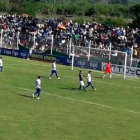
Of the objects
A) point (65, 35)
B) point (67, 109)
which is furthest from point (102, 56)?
point (67, 109)

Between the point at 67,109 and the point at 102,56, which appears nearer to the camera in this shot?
the point at 67,109

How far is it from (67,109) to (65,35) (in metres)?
32.4

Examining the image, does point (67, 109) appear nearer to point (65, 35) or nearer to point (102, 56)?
point (102, 56)

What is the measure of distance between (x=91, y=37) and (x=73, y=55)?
695cm

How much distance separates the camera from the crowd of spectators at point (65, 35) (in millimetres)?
54281

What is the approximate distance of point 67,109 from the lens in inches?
1100

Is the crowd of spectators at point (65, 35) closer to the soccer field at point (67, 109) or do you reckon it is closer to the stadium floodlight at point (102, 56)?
the stadium floodlight at point (102, 56)

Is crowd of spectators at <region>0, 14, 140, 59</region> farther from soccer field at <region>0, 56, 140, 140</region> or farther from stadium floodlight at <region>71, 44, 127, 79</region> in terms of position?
soccer field at <region>0, 56, 140, 140</region>

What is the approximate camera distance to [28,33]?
200ft

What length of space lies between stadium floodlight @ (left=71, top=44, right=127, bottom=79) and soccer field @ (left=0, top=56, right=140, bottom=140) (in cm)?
424

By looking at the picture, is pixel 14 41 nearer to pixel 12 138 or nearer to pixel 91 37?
pixel 91 37

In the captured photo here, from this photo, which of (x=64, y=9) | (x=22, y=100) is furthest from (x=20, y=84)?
(x=64, y=9)

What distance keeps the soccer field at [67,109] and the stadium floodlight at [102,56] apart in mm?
4239

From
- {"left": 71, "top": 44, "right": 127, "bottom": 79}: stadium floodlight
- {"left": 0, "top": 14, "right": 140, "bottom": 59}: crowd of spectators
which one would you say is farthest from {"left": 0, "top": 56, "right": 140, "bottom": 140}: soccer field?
{"left": 0, "top": 14, "right": 140, "bottom": 59}: crowd of spectators
